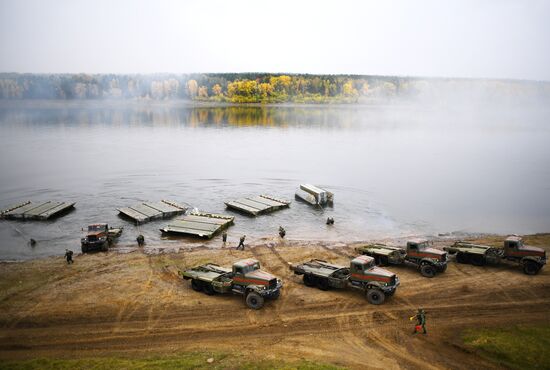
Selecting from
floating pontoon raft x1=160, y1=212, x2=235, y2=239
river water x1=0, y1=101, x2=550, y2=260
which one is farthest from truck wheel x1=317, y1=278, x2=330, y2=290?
floating pontoon raft x1=160, y1=212, x2=235, y2=239

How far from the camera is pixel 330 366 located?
65.8 feet

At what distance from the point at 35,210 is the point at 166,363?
128ft

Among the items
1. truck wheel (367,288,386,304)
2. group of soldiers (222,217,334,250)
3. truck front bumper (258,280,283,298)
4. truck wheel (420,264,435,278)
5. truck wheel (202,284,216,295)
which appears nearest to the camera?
truck front bumper (258,280,283,298)

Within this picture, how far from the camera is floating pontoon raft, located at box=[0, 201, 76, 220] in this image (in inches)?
1939

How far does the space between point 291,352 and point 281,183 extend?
167 feet

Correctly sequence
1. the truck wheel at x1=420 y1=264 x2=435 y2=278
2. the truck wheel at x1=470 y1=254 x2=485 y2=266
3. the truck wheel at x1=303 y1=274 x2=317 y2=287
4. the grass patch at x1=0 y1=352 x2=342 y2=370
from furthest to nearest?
1. the truck wheel at x1=470 y1=254 x2=485 y2=266
2. the truck wheel at x1=420 y1=264 x2=435 y2=278
3. the truck wheel at x1=303 y1=274 x2=317 y2=287
4. the grass patch at x1=0 y1=352 x2=342 y2=370

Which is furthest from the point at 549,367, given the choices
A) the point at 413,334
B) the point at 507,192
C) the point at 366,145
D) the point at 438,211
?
the point at 366,145

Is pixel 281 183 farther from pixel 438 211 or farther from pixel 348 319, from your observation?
pixel 348 319

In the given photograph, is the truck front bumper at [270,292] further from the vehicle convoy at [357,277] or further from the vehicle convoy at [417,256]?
the vehicle convoy at [417,256]

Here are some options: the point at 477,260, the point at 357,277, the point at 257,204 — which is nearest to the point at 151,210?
the point at 257,204

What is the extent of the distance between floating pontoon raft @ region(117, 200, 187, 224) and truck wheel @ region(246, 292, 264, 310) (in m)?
25.6

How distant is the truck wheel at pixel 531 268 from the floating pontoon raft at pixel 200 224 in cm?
2803

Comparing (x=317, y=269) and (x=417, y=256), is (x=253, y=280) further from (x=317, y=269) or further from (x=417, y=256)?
(x=417, y=256)

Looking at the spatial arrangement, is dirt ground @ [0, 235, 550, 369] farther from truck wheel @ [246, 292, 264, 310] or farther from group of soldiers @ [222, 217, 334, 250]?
group of soldiers @ [222, 217, 334, 250]
